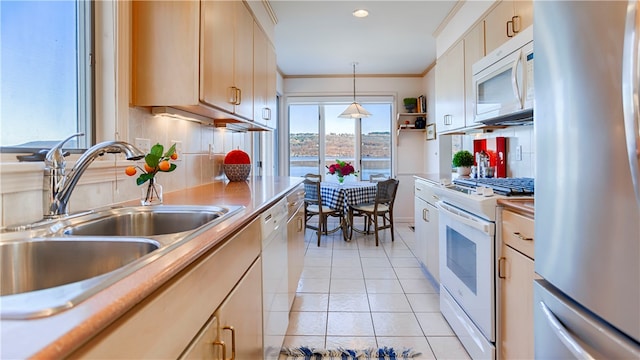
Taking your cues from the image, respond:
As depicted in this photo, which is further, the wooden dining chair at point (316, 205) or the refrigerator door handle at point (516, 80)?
the wooden dining chair at point (316, 205)

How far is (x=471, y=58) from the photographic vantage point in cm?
271

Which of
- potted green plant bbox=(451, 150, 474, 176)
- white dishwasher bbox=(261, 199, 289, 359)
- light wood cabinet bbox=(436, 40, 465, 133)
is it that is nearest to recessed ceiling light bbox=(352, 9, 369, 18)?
light wood cabinet bbox=(436, 40, 465, 133)

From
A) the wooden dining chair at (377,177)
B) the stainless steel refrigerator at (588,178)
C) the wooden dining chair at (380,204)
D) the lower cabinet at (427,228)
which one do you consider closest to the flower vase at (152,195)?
the stainless steel refrigerator at (588,178)

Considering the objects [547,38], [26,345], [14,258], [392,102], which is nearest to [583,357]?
[547,38]

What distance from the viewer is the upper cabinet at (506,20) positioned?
6.58 ft

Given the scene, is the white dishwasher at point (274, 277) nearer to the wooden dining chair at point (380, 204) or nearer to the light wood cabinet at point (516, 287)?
the light wood cabinet at point (516, 287)

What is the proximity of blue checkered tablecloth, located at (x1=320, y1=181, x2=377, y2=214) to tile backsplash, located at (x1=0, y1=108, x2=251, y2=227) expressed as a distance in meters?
1.70

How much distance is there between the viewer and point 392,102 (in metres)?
5.53

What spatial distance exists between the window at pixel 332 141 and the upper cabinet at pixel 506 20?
3231 millimetres

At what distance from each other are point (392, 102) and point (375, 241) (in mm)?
2436

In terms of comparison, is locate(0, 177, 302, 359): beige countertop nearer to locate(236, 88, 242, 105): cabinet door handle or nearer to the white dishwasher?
the white dishwasher

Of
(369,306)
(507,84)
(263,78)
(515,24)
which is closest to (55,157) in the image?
(263,78)

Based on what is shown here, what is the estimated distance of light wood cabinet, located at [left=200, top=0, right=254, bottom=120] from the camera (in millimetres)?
1638

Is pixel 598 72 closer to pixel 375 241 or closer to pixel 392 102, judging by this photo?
pixel 375 241
